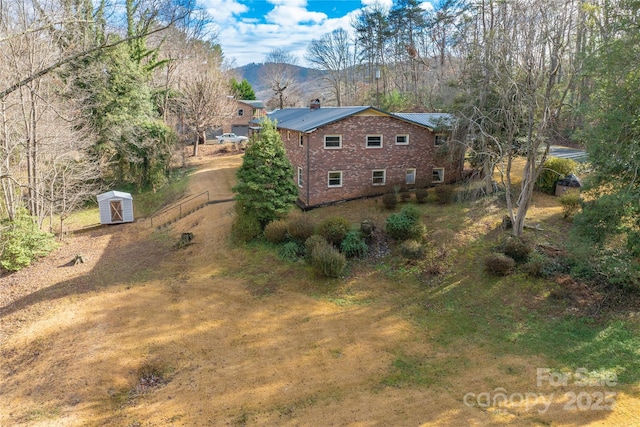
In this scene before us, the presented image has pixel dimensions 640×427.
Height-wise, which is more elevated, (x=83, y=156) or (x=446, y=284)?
(x=83, y=156)

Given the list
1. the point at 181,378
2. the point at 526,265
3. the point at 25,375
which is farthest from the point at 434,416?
the point at 25,375

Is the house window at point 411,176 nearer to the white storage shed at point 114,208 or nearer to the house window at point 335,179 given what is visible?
the house window at point 335,179

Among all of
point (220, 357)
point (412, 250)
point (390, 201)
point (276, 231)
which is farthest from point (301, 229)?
point (220, 357)

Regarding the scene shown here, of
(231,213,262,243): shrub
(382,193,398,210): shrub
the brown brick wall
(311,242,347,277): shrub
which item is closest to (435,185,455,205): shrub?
(382,193,398,210): shrub

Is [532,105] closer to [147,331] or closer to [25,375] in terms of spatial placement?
[147,331]

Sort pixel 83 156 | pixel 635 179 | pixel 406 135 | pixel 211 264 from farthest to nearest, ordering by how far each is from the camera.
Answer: pixel 83 156, pixel 406 135, pixel 211 264, pixel 635 179

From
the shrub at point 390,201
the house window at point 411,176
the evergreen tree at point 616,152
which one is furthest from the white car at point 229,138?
the evergreen tree at point 616,152

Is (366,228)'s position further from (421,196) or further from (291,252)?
(421,196)
